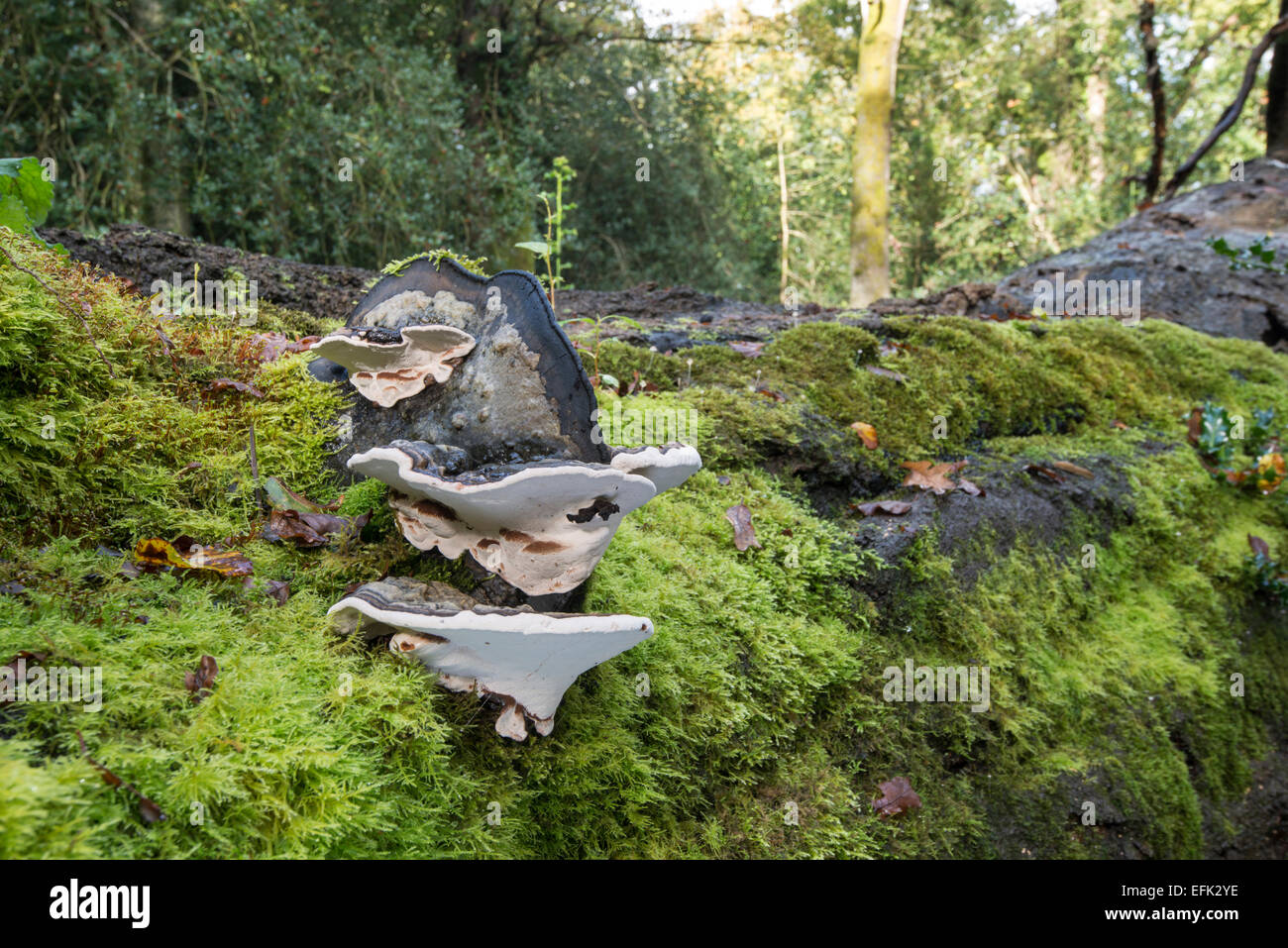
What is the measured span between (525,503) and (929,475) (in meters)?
2.72

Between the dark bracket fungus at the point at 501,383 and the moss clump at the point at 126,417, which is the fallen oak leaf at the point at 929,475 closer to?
the dark bracket fungus at the point at 501,383

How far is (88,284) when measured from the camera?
2.45 m

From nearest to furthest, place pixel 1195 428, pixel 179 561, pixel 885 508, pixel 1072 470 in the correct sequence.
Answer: pixel 179 561 < pixel 885 508 < pixel 1072 470 < pixel 1195 428

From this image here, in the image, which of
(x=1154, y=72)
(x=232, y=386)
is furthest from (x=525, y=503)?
(x=1154, y=72)

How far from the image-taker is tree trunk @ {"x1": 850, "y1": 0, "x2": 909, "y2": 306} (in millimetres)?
9492

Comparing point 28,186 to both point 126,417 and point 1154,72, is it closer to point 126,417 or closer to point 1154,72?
point 126,417

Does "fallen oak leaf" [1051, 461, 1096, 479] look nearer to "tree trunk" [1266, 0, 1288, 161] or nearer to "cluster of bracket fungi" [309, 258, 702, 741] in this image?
"cluster of bracket fungi" [309, 258, 702, 741]

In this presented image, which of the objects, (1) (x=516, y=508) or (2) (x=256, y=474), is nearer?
(1) (x=516, y=508)

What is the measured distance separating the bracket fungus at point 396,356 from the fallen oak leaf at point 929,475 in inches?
98.6

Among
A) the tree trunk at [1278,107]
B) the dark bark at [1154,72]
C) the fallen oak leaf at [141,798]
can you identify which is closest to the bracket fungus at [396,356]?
the fallen oak leaf at [141,798]

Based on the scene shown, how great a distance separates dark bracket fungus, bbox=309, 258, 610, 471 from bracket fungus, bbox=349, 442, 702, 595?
215 mm

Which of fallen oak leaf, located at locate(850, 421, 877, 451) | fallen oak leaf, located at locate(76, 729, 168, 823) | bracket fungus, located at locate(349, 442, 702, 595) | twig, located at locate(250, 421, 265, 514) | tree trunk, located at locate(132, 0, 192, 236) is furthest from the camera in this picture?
tree trunk, located at locate(132, 0, 192, 236)

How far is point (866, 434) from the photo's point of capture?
3900mm

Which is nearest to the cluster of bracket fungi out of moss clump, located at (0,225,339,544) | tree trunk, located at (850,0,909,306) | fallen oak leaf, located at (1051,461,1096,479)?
moss clump, located at (0,225,339,544)
